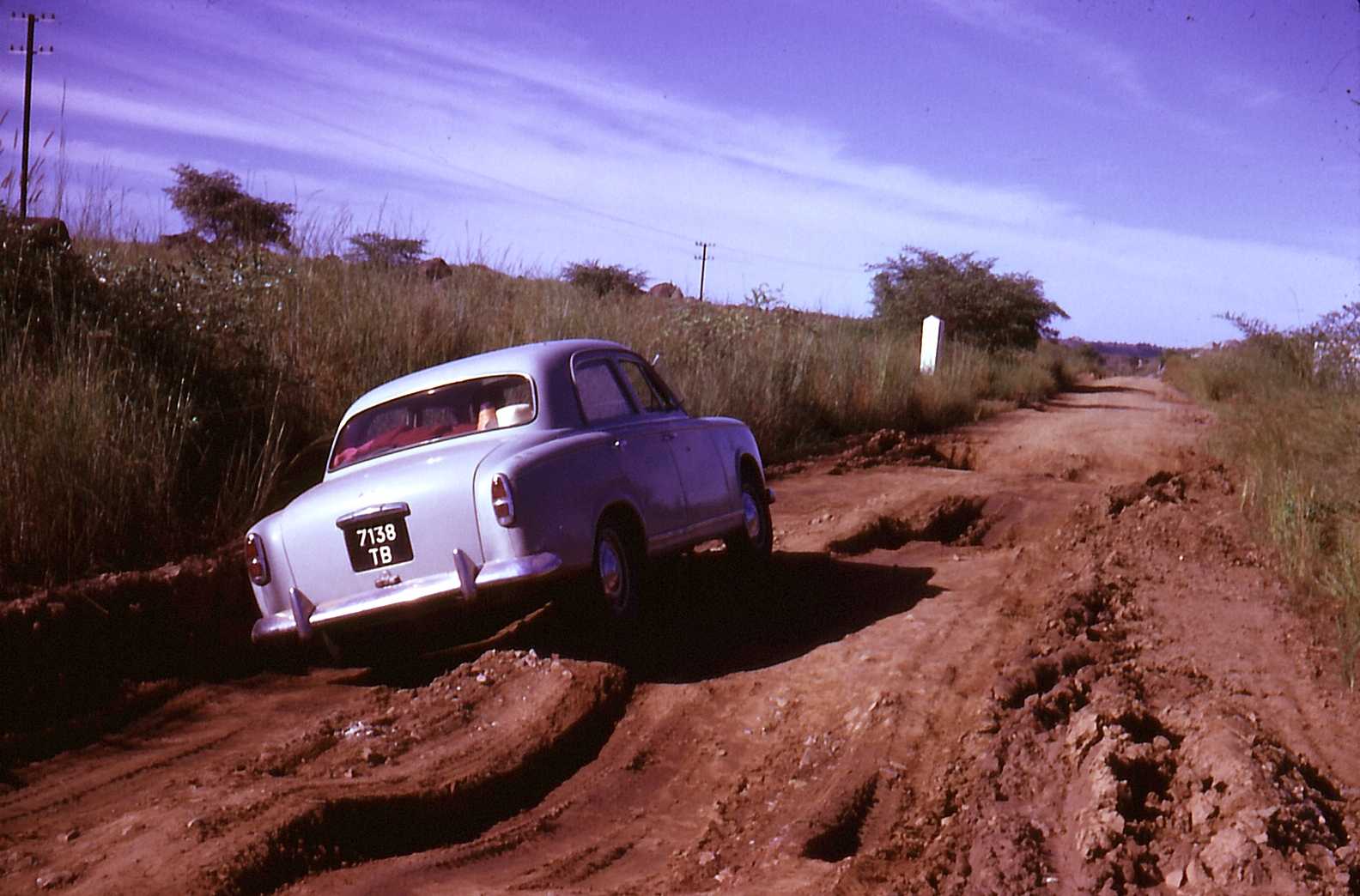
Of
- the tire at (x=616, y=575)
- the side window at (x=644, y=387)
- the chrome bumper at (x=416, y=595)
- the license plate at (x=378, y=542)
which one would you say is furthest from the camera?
the side window at (x=644, y=387)

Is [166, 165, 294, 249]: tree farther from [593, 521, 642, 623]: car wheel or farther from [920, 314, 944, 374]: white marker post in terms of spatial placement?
[920, 314, 944, 374]: white marker post

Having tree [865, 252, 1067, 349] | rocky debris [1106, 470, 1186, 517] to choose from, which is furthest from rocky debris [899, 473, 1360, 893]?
tree [865, 252, 1067, 349]

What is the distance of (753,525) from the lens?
855 cm

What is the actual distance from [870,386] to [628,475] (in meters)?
11.9

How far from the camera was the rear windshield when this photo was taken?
22.0 feet

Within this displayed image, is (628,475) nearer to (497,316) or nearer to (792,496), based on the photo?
(792,496)

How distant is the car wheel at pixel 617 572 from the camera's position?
6.29 meters

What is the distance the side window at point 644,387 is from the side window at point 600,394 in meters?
0.26

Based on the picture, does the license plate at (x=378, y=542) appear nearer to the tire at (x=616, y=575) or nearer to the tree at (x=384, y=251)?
the tire at (x=616, y=575)

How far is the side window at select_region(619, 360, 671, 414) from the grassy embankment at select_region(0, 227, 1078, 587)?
2.58 m

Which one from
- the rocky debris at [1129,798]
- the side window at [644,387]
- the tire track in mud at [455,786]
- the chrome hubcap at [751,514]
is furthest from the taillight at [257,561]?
the rocky debris at [1129,798]

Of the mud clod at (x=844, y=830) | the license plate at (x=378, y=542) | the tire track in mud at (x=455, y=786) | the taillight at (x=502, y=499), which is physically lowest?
the tire track in mud at (x=455, y=786)

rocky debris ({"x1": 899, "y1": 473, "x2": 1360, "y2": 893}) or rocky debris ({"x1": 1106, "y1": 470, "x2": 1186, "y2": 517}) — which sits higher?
rocky debris ({"x1": 1106, "y1": 470, "x2": 1186, "y2": 517})

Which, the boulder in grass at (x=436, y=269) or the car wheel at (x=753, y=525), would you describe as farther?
the boulder in grass at (x=436, y=269)
